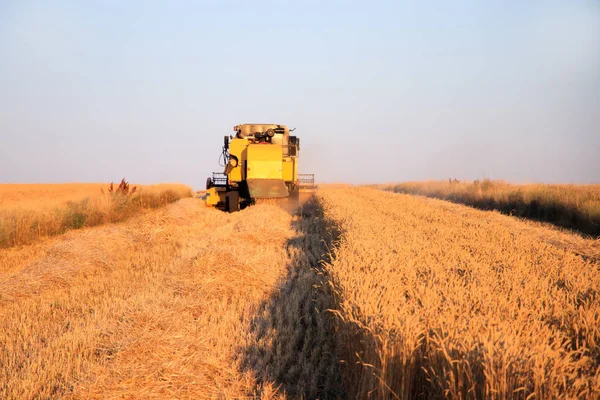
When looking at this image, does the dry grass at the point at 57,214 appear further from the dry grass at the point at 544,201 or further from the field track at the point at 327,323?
the dry grass at the point at 544,201

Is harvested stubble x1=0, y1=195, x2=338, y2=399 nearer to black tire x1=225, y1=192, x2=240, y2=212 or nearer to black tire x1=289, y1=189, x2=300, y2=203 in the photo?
black tire x1=225, y1=192, x2=240, y2=212

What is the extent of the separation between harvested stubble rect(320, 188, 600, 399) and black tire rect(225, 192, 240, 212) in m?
10.5

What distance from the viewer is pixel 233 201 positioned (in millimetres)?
15500

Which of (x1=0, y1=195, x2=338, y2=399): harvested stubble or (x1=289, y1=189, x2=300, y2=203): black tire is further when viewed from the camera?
(x1=289, y1=189, x2=300, y2=203): black tire

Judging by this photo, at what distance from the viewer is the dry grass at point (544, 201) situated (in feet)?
39.6

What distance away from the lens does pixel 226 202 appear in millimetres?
15812

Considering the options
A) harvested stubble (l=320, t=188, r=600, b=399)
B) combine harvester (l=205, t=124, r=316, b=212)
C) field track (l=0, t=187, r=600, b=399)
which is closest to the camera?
harvested stubble (l=320, t=188, r=600, b=399)

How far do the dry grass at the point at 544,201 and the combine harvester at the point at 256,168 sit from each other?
25.4 feet

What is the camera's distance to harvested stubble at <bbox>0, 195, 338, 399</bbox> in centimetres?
353

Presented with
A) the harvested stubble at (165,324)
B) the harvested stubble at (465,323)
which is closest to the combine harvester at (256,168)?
the harvested stubble at (165,324)

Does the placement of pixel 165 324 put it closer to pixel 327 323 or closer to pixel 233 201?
pixel 327 323

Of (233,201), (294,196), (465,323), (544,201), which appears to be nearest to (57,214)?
(233,201)

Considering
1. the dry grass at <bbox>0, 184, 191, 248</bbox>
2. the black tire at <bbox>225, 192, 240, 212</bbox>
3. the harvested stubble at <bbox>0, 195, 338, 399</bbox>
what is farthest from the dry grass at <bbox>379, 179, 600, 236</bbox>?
the dry grass at <bbox>0, 184, 191, 248</bbox>

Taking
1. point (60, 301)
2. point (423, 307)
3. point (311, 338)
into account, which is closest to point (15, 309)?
point (60, 301)
